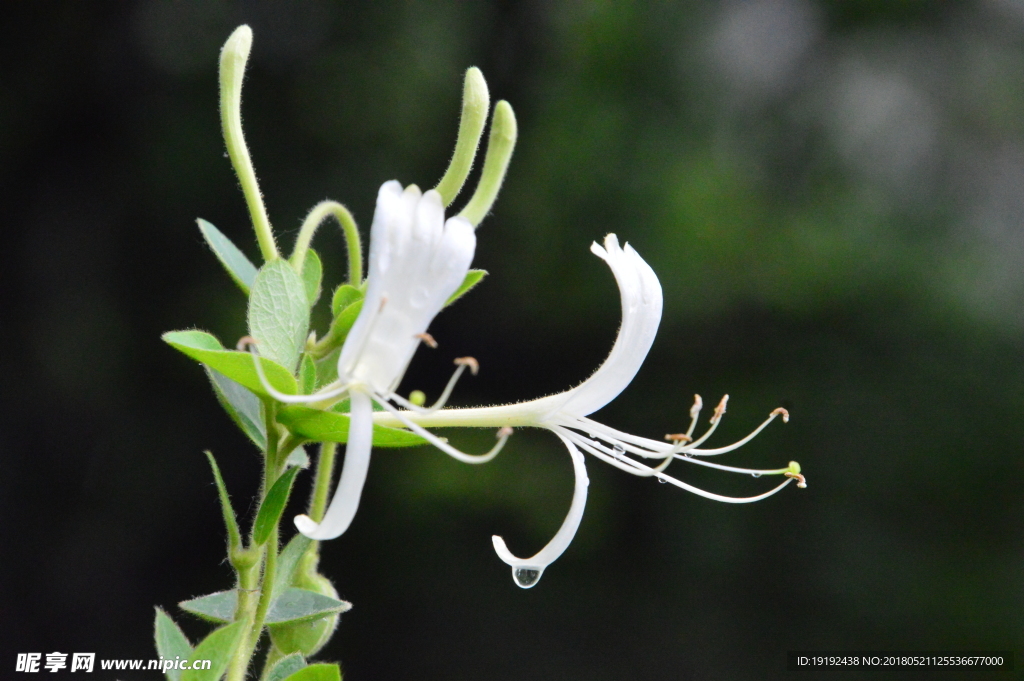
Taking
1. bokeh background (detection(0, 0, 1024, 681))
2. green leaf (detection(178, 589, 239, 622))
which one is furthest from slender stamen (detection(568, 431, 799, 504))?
bokeh background (detection(0, 0, 1024, 681))

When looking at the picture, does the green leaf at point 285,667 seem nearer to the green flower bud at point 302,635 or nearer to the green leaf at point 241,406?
the green flower bud at point 302,635

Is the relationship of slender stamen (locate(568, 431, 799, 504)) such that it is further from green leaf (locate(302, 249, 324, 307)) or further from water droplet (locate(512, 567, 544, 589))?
green leaf (locate(302, 249, 324, 307))

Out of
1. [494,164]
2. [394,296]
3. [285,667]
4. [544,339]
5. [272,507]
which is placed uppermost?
[544,339]

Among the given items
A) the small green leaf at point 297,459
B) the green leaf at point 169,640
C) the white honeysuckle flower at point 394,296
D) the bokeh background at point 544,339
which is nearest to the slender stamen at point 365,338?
the white honeysuckle flower at point 394,296

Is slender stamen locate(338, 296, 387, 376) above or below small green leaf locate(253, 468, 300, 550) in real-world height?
above

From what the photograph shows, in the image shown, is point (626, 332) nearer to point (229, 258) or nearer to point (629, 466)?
point (629, 466)

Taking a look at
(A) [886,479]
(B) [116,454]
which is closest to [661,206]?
(A) [886,479]

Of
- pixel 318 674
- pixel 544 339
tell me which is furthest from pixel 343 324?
pixel 544 339
